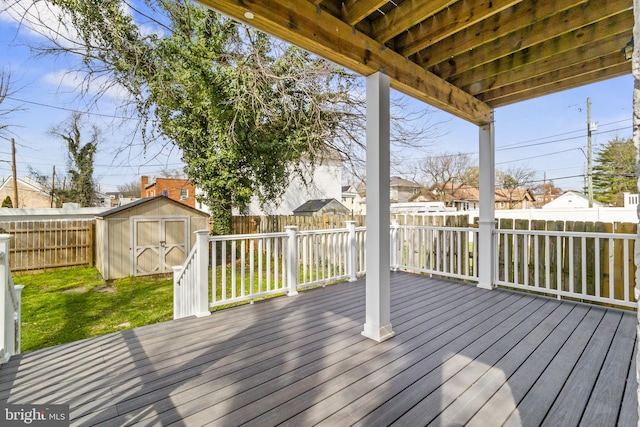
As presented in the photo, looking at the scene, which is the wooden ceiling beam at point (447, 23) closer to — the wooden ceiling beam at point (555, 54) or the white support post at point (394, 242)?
the wooden ceiling beam at point (555, 54)

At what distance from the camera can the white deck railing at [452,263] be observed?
11.0ft

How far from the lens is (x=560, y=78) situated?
3117 millimetres

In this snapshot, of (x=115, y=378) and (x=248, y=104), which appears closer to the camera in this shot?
(x=115, y=378)

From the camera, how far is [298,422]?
5.16 feet

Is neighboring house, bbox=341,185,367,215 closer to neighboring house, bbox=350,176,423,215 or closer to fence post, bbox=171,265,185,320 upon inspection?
neighboring house, bbox=350,176,423,215

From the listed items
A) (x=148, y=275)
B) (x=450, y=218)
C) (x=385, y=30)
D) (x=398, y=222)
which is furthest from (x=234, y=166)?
(x=385, y=30)

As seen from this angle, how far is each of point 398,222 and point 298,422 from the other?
4.26m

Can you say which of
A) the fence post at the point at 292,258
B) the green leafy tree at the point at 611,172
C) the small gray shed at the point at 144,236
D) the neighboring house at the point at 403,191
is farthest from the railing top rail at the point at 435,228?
the neighboring house at the point at 403,191

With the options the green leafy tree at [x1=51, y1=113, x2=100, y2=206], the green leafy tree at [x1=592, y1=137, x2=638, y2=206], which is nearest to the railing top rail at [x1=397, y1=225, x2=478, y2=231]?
the green leafy tree at [x1=51, y1=113, x2=100, y2=206]

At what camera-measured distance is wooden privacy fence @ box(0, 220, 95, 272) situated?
785cm

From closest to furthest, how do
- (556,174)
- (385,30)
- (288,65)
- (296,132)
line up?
(385,30)
(288,65)
(296,132)
(556,174)

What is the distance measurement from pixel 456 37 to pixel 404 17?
2.48 feet

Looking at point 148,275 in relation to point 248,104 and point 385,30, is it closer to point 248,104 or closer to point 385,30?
point 248,104

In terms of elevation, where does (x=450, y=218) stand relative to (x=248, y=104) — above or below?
below
